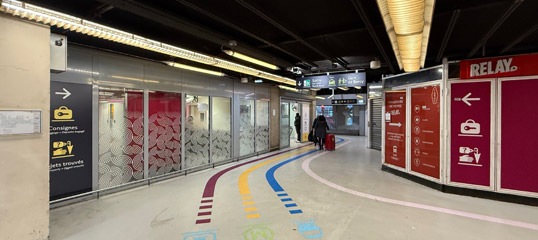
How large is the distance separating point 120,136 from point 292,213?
13.0 ft

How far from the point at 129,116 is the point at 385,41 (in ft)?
19.1

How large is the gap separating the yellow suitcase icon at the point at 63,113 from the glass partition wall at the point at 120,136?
517 mm

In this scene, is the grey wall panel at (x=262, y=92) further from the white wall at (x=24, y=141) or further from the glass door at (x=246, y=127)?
the white wall at (x=24, y=141)

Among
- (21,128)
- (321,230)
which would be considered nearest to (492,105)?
(321,230)

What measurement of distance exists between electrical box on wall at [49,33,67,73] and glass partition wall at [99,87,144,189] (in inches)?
59.6

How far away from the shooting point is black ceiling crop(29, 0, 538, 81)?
3314 mm

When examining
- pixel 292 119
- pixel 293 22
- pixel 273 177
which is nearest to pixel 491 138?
pixel 293 22

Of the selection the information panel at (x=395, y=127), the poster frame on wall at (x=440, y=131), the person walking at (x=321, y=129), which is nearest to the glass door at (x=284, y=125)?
the person walking at (x=321, y=129)

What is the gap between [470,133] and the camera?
468 centimetres

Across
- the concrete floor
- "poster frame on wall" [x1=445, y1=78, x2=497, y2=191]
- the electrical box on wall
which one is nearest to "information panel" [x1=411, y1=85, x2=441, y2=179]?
"poster frame on wall" [x1=445, y1=78, x2=497, y2=191]

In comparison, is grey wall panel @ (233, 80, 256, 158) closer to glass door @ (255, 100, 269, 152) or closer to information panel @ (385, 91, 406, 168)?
glass door @ (255, 100, 269, 152)

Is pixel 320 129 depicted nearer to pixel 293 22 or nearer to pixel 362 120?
pixel 293 22

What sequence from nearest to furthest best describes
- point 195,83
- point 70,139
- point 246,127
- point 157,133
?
point 70,139 → point 157,133 → point 195,83 → point 246,127

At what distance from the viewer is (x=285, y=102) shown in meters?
11.2
